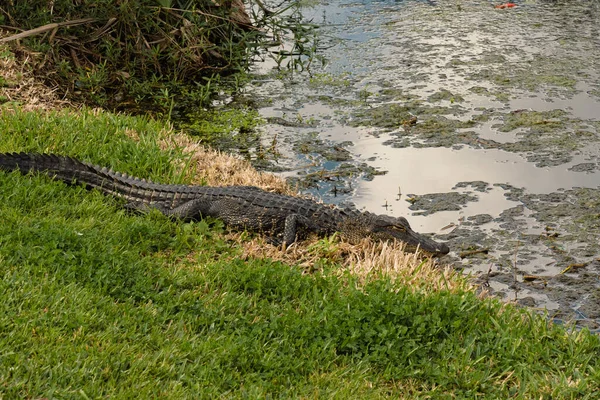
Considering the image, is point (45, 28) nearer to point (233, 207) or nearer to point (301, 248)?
point (233, 207)

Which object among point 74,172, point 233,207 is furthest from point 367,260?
point 74,172

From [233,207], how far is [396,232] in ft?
4.05

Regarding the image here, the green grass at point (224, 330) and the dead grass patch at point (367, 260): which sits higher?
the green grass at point (224, 330)

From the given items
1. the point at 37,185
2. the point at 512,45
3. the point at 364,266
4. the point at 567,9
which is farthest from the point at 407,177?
the point at 567,9

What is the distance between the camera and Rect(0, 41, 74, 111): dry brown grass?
791cm

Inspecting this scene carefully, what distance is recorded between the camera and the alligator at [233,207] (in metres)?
5.82

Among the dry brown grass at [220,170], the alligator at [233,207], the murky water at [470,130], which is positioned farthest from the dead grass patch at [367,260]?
the dry brown grass at [220,170]

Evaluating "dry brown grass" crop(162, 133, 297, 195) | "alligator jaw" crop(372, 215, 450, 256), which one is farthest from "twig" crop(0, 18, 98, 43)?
"alligator jaw" crop(372, 215, 450, 256)

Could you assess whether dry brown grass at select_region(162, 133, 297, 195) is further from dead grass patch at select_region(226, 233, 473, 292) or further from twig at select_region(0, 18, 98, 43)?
twig at select_region(0, 18, 98, 43)

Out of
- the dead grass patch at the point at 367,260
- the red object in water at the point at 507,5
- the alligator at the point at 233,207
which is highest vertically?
the red object in water at the point at 507,5

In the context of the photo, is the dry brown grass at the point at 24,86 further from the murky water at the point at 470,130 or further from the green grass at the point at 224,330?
the green grass at the point at 224,330

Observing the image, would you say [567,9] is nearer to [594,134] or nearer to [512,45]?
[512,45]

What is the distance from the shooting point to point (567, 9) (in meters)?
11.8

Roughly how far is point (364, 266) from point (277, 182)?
1.83 meters
